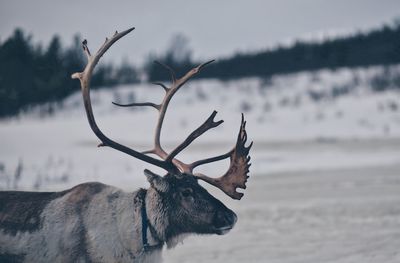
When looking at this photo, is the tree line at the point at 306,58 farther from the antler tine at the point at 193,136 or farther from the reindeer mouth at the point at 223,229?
the reindeer mouth at the point at 223,229

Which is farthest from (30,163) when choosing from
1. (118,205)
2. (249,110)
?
(249,110)

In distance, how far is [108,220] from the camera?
4164 mm

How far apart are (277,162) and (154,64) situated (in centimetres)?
2458

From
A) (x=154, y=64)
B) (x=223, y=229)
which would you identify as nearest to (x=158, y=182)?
(x=223, y=229)

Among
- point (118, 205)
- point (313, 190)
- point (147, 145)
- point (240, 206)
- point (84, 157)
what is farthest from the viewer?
point (147, 145)

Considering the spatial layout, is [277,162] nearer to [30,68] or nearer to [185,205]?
[30,68]

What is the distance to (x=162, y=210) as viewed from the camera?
4.20 m

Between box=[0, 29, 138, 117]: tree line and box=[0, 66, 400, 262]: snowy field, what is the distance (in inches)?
59.4

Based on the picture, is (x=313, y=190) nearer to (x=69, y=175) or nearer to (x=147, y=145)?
(x=69, y=175)

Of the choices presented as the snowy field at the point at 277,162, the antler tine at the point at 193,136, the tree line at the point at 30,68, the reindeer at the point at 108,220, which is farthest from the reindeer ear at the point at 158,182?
the tree line at the point at 30,68

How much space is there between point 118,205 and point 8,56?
8.91 m

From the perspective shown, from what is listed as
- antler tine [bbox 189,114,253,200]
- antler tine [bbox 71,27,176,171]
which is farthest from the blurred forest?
antler tine [bbox 189,114,253,200]

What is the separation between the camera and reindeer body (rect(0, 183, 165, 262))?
3975 mm

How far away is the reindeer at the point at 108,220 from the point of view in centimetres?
399
